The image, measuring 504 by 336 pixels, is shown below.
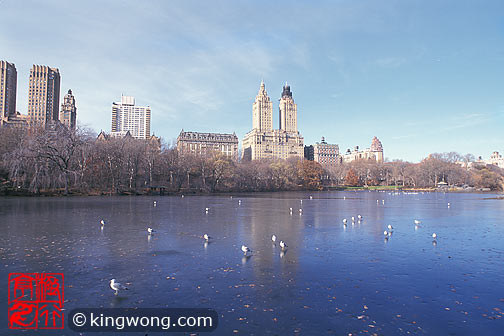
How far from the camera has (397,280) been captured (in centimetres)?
1092

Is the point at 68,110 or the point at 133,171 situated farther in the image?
the point at 68,110

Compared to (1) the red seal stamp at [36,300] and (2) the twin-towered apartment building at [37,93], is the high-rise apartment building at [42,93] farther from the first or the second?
(1) the red seal stamp at [36,300]

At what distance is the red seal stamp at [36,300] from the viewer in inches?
296

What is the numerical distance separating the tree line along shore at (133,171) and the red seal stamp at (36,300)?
5087cm

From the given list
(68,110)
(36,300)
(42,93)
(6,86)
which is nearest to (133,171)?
(36,300)

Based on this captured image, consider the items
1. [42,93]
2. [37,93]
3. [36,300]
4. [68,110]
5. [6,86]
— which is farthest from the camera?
[68,110]

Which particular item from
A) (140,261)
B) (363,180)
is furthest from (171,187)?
(363,180)

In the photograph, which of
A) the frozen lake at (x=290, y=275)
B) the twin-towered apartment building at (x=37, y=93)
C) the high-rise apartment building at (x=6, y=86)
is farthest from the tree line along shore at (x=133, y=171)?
the high-rise apartment building at (x=6, y=86)

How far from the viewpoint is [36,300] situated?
8812 millimetres

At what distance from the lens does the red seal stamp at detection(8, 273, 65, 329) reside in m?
7.53

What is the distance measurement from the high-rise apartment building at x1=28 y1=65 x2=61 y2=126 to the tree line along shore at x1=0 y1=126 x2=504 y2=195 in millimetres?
120366

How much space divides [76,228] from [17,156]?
41.1 m

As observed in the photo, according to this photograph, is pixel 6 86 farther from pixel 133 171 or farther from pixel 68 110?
pixel 133 171

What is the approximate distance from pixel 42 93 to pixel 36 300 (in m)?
201
